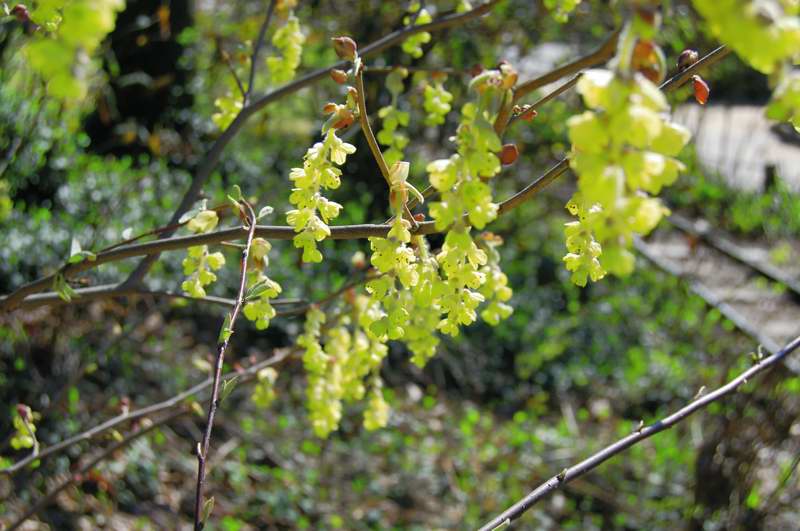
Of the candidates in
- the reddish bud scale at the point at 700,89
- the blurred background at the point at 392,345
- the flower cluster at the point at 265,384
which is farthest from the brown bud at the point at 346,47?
the flower cluster at the point at 265,384

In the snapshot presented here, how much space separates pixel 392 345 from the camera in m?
5.05

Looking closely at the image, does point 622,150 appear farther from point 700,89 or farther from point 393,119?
point 393,119

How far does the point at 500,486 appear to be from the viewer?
4.30 meters

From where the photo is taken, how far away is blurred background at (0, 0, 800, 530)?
3.86 m

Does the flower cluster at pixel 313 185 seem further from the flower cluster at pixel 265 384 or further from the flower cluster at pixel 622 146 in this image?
the flower cluster at pixel 265 384

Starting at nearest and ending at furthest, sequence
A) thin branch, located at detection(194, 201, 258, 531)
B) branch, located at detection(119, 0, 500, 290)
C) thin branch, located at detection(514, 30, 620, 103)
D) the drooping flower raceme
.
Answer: the drooping flower raceme, thin branch, located at detection(514, 30, 620, 103), thin branch, located at detection(194, 201, 258, 531), branch, located at detection(119, 0, 500, 290)

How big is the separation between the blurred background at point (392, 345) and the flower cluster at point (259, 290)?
1.62 ft

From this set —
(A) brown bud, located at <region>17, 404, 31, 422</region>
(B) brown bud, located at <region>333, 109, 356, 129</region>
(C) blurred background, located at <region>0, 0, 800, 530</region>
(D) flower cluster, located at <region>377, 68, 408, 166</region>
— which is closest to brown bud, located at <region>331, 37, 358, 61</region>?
(B) brown bud, located at <region>333, 109, 356, 129</region>

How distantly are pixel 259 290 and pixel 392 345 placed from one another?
340 cm

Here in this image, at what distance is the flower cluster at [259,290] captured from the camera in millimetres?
1684

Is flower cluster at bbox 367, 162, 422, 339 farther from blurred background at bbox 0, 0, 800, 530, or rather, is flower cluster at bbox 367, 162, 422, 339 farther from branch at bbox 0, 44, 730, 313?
blurred background at bbox 0, 0, 800, 530

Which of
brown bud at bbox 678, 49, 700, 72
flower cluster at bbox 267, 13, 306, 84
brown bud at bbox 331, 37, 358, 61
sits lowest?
flower cluster at bbox 267, 13, 306, 84

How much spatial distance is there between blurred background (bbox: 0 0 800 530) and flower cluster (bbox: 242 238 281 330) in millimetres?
493

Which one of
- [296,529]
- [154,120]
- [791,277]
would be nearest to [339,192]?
[154,120]
